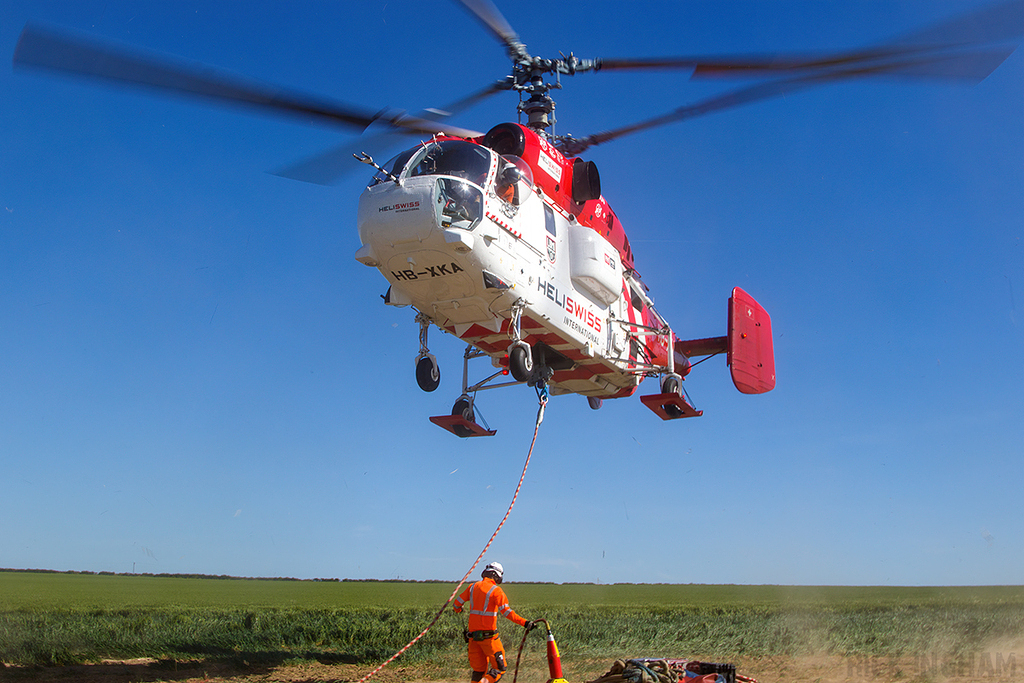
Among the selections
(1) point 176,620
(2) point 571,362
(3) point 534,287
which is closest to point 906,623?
(2) point 571,362

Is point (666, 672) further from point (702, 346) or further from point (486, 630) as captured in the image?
point (702, 346)

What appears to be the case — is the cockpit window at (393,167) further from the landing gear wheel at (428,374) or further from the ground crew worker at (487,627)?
the ground crew worker at (487,627)

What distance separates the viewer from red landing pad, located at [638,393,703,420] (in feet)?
50.4

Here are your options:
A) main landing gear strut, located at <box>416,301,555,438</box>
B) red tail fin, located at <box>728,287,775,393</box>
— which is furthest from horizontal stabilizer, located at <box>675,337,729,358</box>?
main landing gear strut, located at <box>416,301,555,438</box>

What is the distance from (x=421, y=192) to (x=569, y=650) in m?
10.7

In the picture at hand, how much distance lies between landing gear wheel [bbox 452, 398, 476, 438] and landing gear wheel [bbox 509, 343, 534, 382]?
192 cm

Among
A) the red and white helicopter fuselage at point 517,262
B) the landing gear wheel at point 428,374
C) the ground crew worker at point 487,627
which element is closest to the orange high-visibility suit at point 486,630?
the ground crew worker at point 487,627

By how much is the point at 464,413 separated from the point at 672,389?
14.0 ft

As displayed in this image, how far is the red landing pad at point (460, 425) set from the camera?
14.1m

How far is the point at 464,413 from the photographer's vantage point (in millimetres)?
14203

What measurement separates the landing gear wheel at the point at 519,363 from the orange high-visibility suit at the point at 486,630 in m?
3.91

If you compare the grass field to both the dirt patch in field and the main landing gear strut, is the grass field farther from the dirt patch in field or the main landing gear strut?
the main landing gear strut

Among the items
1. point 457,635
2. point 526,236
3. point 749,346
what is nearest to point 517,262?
point 526,236

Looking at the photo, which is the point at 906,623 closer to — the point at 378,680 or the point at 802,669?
the point at 802,669
